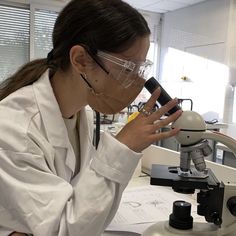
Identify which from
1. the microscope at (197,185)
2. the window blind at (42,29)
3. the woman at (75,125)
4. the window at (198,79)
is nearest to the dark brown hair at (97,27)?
the woman at (75,125)

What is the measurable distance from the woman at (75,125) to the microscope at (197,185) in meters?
0.04

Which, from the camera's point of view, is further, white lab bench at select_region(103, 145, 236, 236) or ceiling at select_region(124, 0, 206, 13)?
ceiling at select_region(124, 0, 206, 13)

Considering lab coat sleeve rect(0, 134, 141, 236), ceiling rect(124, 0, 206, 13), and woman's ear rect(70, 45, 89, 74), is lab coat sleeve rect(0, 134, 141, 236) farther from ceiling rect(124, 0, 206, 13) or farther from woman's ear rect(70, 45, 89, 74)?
ceiling rect(124, 0, 206, 13)

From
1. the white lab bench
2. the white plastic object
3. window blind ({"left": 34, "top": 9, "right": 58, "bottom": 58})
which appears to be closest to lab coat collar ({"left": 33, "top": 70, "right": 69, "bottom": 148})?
the white plastic object

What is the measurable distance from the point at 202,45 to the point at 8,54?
9.63ft

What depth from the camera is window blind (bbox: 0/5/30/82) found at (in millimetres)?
4523

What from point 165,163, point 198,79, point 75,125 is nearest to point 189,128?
point 75,125

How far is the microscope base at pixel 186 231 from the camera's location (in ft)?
2.40

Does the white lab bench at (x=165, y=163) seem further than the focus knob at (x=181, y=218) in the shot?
Yes

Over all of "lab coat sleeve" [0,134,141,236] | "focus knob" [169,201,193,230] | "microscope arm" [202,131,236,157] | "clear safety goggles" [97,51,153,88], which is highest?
"clear safety goggles" [97,51,153,88]

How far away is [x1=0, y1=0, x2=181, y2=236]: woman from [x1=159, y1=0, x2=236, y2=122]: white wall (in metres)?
3.82

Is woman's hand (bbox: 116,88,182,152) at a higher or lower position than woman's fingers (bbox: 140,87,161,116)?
lower

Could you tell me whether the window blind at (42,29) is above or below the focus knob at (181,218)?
above

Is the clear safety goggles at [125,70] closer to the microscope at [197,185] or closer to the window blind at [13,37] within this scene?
the microscope at [197,185]
